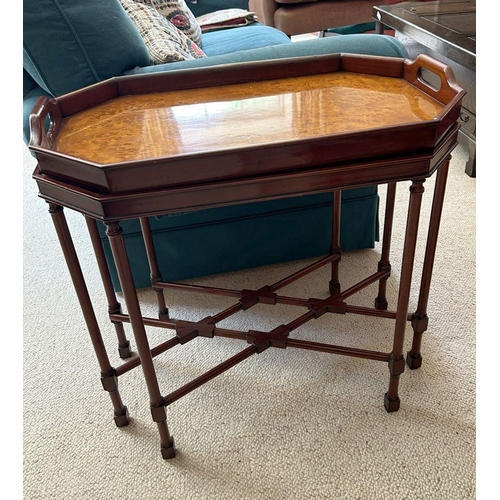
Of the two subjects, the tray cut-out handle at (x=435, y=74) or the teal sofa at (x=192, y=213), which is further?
the teal sofa at (x=192, y=213)

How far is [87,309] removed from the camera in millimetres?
1104

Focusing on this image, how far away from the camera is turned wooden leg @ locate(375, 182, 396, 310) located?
1343 mm

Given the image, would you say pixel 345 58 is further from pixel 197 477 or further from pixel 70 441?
pixel 70 441

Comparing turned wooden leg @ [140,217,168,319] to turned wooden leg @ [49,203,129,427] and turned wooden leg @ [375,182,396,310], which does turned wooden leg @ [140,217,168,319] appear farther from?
turned wooden leg @ [375,182,396,310]

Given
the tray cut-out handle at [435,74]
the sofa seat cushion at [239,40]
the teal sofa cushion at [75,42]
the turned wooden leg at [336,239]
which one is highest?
the teal sofa cushion at [75,42]

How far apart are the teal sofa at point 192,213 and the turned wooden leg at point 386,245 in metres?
0.28

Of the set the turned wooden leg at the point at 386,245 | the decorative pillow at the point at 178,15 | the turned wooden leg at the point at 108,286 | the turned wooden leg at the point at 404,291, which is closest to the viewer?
the turned wooden leg at the point at 404,291

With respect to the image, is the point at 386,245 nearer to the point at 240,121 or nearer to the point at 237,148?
the point at 240,121

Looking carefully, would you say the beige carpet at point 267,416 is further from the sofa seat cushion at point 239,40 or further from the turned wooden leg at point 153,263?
the sofa seat cushion at point 239,40

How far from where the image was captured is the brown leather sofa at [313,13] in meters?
3.71

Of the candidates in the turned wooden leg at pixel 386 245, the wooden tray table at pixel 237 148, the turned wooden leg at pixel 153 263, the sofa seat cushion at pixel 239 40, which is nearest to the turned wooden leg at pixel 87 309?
the wooden tray table at pixel 237 148

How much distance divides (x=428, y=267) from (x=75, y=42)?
109 cm

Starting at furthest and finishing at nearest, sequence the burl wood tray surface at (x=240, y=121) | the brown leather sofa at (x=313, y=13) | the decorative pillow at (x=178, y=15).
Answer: the brown leather sofa at (x=313, y=13), the decorative pillow at (x=178, y=15), the burl wood tray surface at (x=240, y=121)

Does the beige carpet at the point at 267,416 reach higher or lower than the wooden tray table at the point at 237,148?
lower
